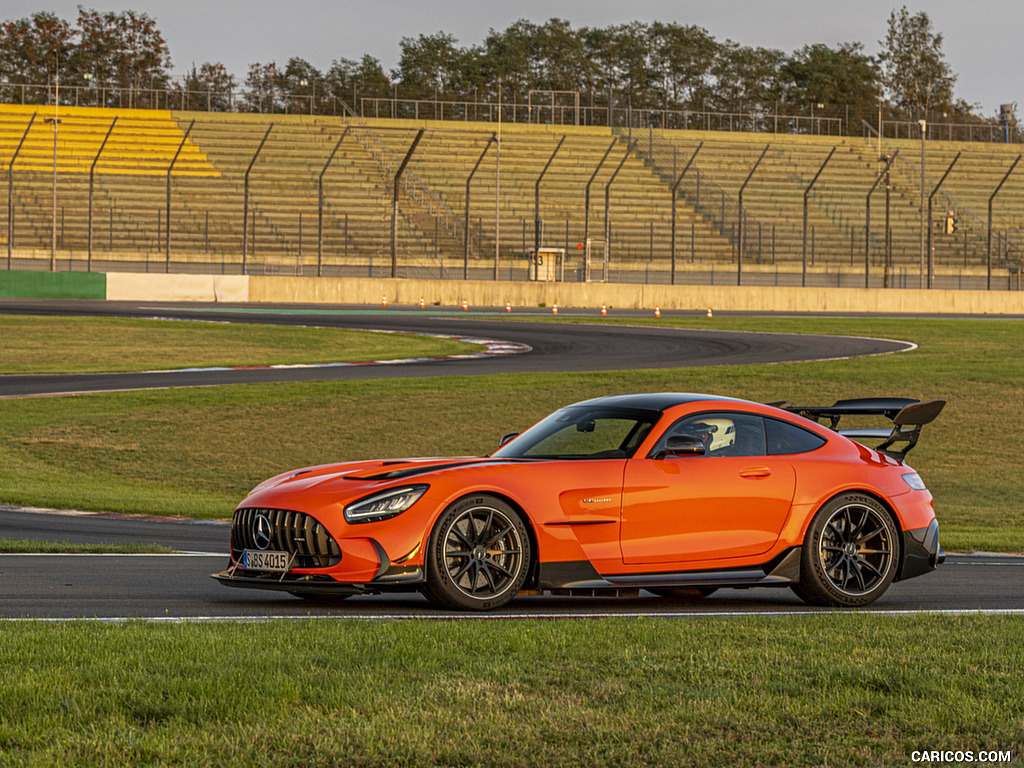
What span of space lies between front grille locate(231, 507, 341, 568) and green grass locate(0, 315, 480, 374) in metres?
21.4

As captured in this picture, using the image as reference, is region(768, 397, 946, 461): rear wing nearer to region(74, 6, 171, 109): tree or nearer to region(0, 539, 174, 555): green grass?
region(0, 539, 174, 555): green grass

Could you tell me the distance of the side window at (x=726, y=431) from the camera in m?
9.16

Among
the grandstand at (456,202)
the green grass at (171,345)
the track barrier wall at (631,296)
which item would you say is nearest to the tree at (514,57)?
the grandstand at (456,202)

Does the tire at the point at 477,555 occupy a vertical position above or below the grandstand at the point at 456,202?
below

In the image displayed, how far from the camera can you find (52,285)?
2069 inches

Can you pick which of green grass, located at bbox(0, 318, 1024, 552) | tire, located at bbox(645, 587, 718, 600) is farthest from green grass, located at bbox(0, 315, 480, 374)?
tire, located at bbox(645, 587, 718, 600)

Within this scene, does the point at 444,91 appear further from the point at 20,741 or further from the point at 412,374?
the point at 20,741

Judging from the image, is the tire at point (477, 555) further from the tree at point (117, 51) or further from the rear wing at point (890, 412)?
the tree at point (117, 51)

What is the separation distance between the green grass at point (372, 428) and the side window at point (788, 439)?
15.6 feet

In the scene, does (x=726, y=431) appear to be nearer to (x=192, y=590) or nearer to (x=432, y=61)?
(x=192, y=590)

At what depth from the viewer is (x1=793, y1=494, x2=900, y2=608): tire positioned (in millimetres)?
9141

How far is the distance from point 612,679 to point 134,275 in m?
50.3

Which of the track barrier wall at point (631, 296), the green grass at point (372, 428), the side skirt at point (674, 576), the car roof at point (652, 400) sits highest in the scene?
the track barrier wall at point (631, 296)

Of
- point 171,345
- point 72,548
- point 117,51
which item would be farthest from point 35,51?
point 72,548
